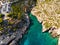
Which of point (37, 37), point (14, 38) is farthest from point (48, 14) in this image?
point (14, 38)

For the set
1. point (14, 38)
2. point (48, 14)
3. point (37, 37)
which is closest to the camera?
point (14, 38)

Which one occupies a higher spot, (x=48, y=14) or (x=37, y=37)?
(x=48, y=14)

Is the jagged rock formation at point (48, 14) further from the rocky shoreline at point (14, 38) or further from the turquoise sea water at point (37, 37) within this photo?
the rocky shoreline at point (14, 38)

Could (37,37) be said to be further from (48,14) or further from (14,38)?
(48,14)

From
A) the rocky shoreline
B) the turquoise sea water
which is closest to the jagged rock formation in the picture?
the turquoise sea water

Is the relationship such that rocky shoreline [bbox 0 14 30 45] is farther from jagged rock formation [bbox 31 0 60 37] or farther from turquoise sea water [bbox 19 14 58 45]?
jagged rock formation [bbox 31 0 60 37]

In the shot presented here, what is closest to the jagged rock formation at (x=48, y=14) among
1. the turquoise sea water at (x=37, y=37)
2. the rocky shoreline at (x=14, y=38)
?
the turquoise sea water at (x=37, y=37)

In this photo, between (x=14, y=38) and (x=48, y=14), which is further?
(x=48, y=14)

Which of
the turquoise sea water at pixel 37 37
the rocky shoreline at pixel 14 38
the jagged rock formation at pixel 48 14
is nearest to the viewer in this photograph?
the rocky shoreline at pixel 14 38

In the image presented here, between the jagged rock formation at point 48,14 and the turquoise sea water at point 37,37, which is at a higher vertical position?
the jagged rock formation at point 48,14
